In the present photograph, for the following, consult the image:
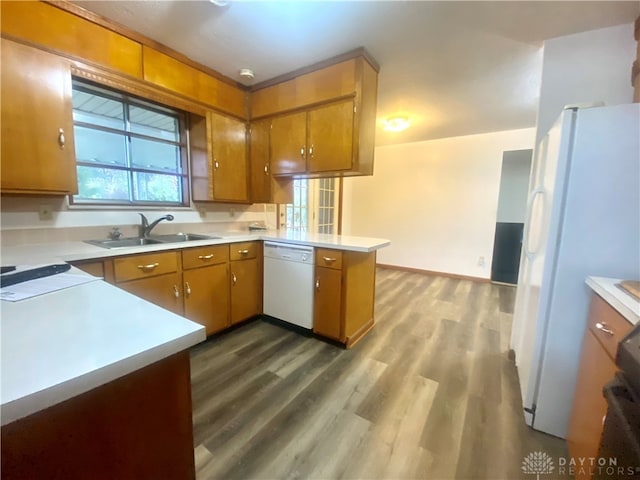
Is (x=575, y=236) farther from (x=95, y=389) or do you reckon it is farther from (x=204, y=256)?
(x=204, y=256)

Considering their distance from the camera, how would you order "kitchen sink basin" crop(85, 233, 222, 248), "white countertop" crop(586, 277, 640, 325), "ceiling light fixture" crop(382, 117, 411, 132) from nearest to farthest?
"white countertop" crop(586, 277, 640, 325)
"kitchen sink basin" crop(85, 233, 222, 248)
"ceiling light fixture" crop(382, 117, 411, 132)

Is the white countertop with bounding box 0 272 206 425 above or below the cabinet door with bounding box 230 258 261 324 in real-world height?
above

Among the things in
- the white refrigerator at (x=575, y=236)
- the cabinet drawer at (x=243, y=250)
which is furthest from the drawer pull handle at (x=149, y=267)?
the white refrigerator at (x=575, y=236)

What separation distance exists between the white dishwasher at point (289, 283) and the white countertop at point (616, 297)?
1699 millimetres

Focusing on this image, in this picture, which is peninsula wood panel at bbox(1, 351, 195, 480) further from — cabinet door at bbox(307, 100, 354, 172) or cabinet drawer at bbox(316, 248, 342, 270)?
cabinet door at bbox(307, 100, 354, 172)

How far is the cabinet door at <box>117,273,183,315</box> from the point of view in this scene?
5.90 feet

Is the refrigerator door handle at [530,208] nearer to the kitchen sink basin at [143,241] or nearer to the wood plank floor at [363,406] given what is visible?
the wood plank floor at [363,406]

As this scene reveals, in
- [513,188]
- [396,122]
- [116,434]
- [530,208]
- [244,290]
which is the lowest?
[244,290]

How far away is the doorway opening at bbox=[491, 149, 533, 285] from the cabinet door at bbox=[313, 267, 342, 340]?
10.5ft

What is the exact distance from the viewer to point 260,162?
2.86m

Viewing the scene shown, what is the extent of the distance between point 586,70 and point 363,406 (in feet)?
8.72

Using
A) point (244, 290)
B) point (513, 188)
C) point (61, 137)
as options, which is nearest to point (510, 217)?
point (513, 188)
